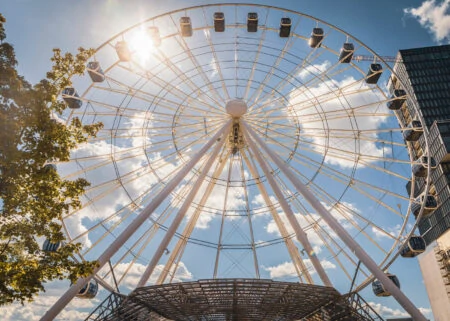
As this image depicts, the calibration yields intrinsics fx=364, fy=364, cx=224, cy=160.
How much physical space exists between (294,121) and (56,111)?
17.7 metres

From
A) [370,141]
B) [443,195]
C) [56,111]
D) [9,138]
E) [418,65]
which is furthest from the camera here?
[418,65]

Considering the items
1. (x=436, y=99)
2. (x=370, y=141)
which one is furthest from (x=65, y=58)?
(x=436, y=99)

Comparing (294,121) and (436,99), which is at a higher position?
(436,99)

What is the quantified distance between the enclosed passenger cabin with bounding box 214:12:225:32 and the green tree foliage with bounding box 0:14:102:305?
16.6 m

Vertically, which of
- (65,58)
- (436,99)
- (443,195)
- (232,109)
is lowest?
(65,58)

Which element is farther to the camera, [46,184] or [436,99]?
[436,99]

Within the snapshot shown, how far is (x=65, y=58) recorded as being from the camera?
46.5 feet

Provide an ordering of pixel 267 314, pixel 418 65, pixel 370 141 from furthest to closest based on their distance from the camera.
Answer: pixel 418 65 < pixel 267 314 < pixel 370 141

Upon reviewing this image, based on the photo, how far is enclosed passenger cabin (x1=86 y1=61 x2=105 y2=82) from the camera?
24.0 m

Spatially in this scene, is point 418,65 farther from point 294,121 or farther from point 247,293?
point 247,293

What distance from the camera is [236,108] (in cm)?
2491

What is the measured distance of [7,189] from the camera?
37.8 feet

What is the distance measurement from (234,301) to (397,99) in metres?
18.6

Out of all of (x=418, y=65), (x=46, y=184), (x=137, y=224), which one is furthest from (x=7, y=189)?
(x=418, y=65)
